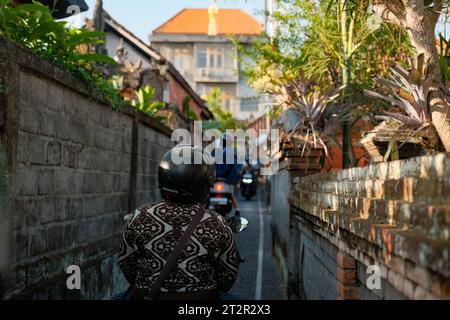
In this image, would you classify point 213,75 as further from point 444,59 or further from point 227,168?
point 444,59

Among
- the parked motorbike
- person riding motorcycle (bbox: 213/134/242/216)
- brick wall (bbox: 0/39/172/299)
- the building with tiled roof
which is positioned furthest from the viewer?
the building with tiled roof

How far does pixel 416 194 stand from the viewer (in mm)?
2891

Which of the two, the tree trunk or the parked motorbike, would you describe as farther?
the parked motorbike

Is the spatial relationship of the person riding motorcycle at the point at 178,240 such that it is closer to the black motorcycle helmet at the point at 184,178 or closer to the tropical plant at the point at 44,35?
the black motorcycle helmet at the point at 184,178

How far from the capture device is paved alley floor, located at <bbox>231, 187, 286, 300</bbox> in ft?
32.4

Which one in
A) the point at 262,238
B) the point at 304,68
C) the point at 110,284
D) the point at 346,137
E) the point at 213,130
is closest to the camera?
the point at 110,284

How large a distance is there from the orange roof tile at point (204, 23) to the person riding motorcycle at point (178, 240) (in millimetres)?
57244

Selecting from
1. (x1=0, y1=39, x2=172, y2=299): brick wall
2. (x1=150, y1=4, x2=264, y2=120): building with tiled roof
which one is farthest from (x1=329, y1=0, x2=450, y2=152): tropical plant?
(x1=150, y1=4, x2=264, y2=120): building with tiled roof

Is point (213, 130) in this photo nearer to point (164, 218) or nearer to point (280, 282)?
point (280, 282)

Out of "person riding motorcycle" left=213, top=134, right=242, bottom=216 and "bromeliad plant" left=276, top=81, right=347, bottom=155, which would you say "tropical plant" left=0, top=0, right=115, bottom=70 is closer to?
"bromeliad plant" left=276, top=81, right=347, bottom=155

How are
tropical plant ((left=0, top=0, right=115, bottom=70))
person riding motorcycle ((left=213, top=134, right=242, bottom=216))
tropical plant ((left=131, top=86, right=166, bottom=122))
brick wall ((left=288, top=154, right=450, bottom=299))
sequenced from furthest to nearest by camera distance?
person riding motorcycle ((left=213, top=134, right=242, bottom=216)) < tropical plant ((left=131, top=86, right=166, bottom=122)) < tropical plant ((left=0, top=0, right=115, bottom=70)) < brick wall ((left=288, top=154, right=450, bottom=299))

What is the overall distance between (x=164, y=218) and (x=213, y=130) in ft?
77.5

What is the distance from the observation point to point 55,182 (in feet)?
18.9
